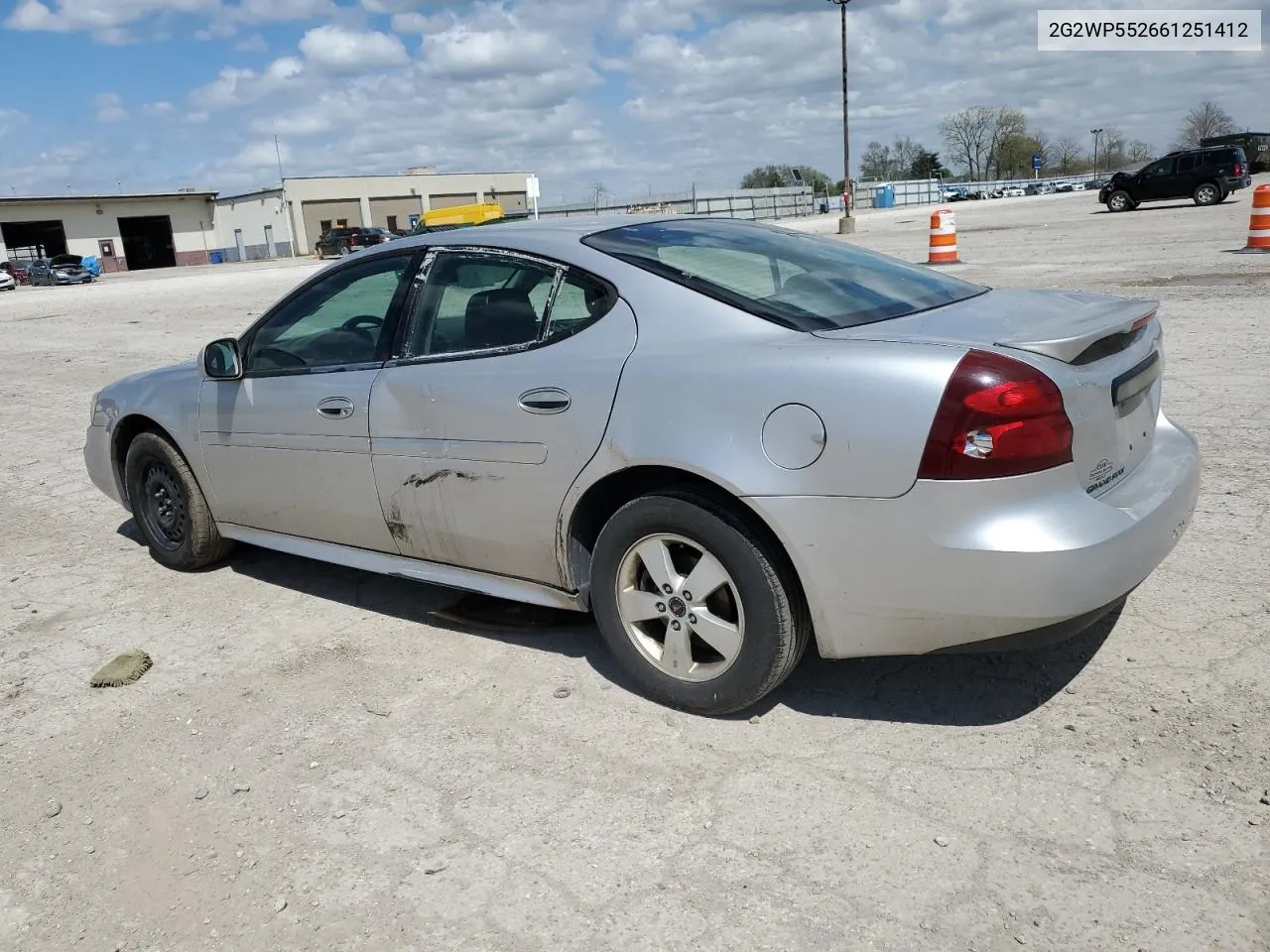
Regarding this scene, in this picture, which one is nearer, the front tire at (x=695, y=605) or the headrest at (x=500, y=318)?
the front tire at (x=695, y=605)

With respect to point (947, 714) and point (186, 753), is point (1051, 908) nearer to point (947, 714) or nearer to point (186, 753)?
point (947, 714)

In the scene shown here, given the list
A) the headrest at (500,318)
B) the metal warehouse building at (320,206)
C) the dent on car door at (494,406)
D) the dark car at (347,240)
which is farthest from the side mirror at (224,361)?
the metal warehouse building at (320,206)

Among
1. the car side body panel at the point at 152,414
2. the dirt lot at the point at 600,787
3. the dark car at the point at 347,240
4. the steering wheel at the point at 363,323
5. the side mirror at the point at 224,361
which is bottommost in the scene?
the dirt lot at the point at 600,787

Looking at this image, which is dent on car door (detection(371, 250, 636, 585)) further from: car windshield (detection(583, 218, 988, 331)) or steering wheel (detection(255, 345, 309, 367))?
steering wheel (detection(255, 345, 309, 367))

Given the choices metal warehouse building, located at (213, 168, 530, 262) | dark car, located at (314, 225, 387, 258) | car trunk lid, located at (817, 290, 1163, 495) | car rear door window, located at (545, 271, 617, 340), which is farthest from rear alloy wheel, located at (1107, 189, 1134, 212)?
metal warehouse building, located at (213, 168, 530, 262)

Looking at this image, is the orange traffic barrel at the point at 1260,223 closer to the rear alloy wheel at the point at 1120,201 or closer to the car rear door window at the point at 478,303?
the car rear door window at the point at 478,303

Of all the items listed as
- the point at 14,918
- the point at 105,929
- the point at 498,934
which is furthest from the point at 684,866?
the point at 14,918

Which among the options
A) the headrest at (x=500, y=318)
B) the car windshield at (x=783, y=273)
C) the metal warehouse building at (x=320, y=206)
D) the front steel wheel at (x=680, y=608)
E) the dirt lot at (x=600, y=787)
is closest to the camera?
the dirt lot at (x=600, y=787)

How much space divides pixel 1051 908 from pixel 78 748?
10.1 feet

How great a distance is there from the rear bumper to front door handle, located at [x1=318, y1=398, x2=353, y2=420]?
6.20 feet

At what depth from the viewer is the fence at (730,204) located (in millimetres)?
49312

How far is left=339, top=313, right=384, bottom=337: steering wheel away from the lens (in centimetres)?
417

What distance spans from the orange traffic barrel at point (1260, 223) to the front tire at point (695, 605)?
15613 mm

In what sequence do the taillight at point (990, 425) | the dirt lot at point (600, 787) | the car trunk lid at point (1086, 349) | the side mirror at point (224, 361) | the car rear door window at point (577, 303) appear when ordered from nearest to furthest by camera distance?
the dirt lot at point (600, 787) < the taillight at point (990, 425) < the car trunk lid at point (1086, 349) < the car rear door window at point (577, 303) < the side mirror at point (224, 361)
